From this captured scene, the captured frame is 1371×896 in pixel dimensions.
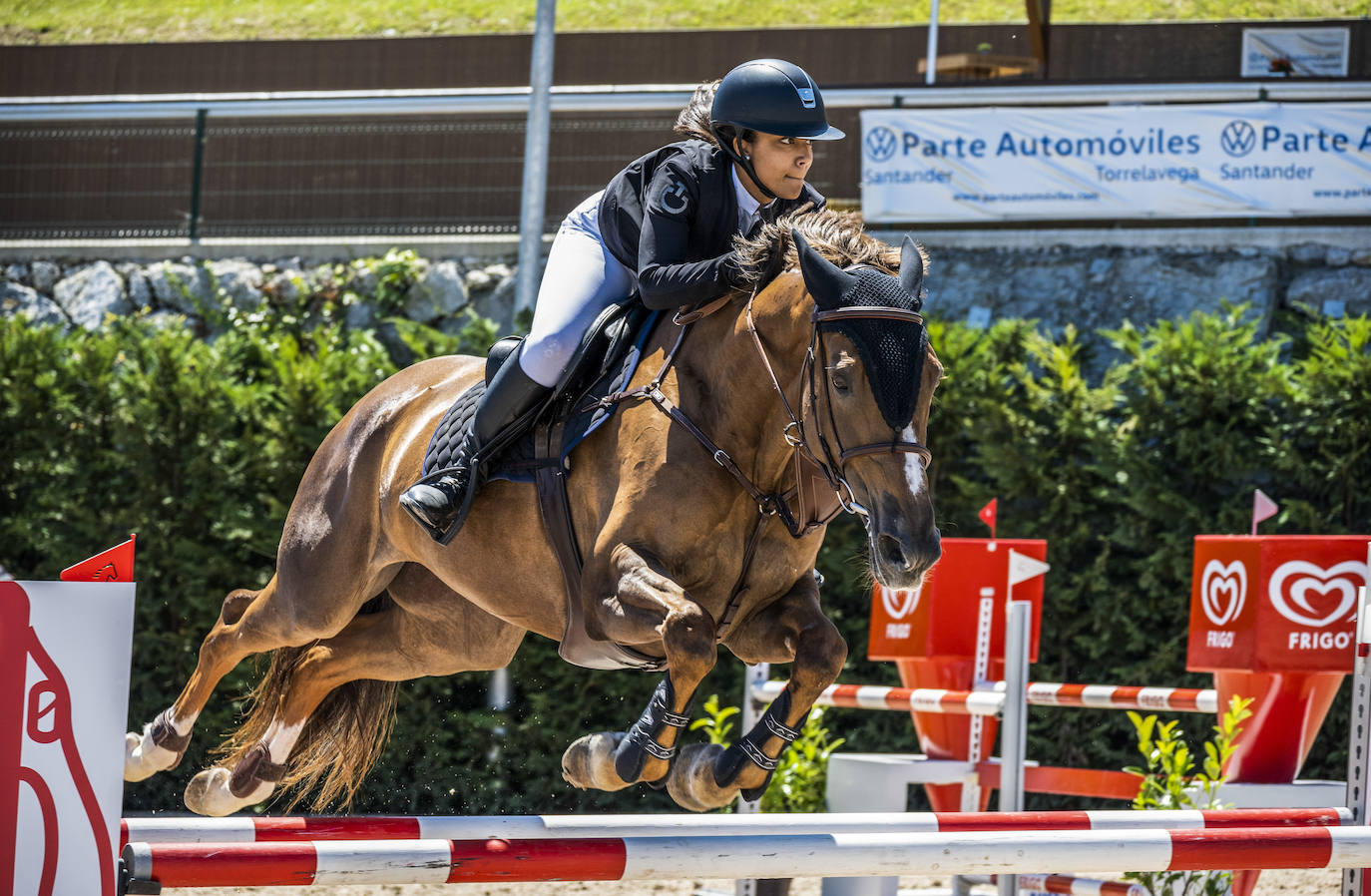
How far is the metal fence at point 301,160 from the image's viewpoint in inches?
421

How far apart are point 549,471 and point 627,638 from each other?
59 centimetres

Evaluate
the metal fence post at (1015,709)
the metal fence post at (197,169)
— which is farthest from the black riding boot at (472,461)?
the metal fence post at (197,169)

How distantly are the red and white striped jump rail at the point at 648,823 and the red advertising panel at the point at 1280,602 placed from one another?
1.37 m

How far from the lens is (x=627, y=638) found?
295cm

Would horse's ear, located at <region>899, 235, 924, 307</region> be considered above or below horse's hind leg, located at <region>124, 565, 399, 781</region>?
above

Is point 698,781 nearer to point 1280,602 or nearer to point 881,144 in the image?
point 1280,602

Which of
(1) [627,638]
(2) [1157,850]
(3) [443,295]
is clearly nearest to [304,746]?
(1) [627,638]

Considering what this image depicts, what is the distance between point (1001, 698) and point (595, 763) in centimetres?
202

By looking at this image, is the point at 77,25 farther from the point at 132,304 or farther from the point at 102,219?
the point at 132,304

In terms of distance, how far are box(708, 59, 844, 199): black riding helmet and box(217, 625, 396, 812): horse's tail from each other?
7.38ft

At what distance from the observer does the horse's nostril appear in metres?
2.62

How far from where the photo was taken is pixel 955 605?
557cm

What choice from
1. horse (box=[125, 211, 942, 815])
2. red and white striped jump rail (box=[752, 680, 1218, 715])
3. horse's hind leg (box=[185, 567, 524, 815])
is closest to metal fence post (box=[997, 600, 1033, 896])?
red and white striped jump rail (box=[752, 680, 1218, 715])

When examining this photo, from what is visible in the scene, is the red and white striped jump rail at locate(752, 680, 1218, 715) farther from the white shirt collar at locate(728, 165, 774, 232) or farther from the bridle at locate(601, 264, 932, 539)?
the white shirt collar at locate(728, 165, 774, 232)
